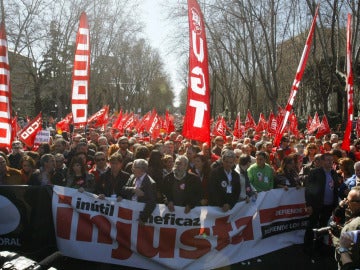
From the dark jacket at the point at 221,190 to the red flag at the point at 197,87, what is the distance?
60 centimetres

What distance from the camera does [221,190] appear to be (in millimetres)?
6449

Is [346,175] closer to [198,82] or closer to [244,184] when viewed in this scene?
[244,184]

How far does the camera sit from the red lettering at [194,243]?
6.17 metres

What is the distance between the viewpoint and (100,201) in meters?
6.18

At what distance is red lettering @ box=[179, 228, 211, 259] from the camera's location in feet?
20.2

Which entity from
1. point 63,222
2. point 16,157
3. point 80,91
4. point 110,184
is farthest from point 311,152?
point 16,157

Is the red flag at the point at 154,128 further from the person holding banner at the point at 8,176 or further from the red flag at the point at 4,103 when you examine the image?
the person holding banner at the point at 8,176

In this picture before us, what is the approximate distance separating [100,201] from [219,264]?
6.03 ft

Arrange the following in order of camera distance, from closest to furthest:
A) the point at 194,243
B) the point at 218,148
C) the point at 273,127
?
the point at 194,243
the point at 218,148
the point at 273,127

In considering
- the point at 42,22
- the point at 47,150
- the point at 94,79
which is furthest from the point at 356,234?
the point at 94,79

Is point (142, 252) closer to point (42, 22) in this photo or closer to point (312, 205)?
point (312, 205)

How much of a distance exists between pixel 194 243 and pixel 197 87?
7.34 ft

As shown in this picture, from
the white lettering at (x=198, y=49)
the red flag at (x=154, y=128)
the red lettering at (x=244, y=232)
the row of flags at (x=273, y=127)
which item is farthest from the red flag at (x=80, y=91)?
the red flag at (x=154, y=128)

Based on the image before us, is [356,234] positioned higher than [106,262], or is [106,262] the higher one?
[356,234]
